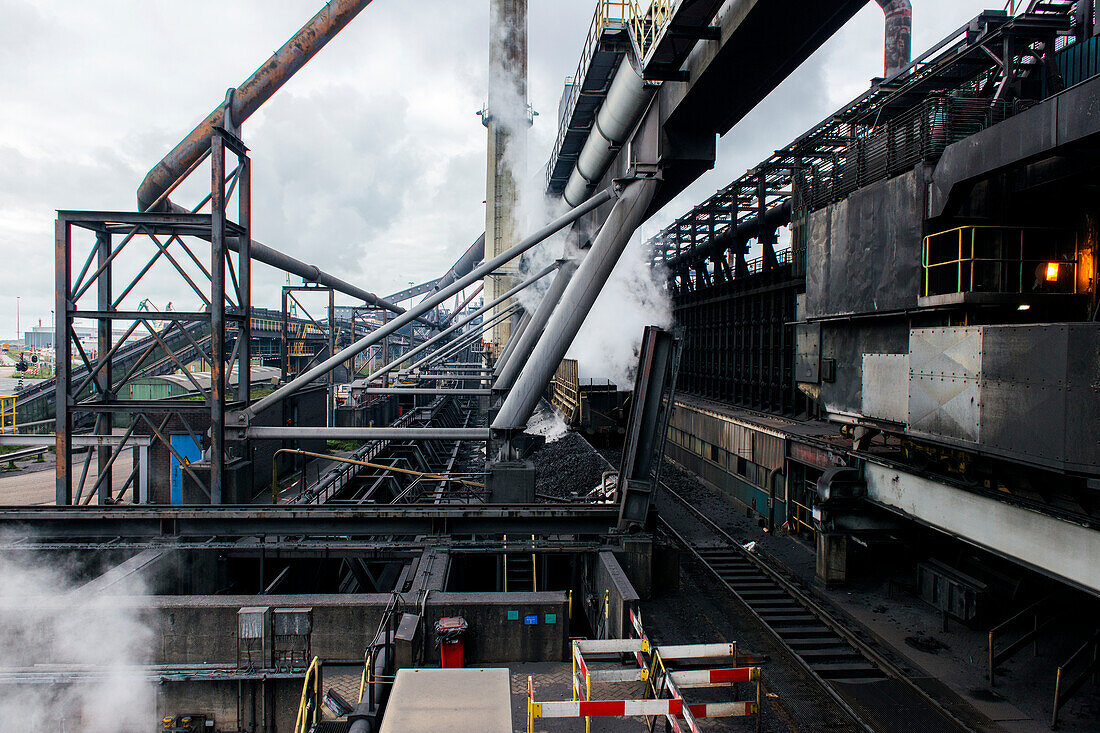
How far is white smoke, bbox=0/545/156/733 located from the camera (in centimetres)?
623

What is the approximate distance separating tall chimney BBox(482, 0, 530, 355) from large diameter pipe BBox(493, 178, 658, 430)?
20.0 m

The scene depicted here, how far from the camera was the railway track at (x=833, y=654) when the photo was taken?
695 cm

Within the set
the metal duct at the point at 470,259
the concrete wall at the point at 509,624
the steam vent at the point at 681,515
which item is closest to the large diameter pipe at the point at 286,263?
the steam vent at the point at 681,515

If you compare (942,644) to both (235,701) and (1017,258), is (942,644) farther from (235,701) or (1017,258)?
(235,701)

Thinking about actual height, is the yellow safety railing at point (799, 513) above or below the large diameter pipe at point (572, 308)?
below

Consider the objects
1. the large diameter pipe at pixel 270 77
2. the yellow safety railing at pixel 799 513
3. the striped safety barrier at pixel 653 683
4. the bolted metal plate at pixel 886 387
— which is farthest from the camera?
the yellow safety railing at pixel 799 513

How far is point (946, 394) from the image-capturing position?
8.30m

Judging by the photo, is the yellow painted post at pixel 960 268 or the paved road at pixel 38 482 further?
the paved road at pixel 38 482

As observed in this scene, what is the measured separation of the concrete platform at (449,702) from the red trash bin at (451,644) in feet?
8.77

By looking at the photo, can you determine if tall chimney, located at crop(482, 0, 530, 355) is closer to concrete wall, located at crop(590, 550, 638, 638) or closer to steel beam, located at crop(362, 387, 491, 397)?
steel beam, located at crop(362, 387, 491, 397)

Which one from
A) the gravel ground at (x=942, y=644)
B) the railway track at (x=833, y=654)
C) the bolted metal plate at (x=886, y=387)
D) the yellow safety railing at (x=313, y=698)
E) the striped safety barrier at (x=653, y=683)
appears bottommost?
the gravel ground at (x=942, y=644)

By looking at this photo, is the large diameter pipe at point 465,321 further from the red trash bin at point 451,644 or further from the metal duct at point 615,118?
the red trash bin at point 451,644

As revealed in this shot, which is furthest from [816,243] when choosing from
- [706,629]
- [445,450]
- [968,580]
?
[445,450]

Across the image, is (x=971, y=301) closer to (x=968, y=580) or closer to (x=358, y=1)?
(x=968, y=580)
